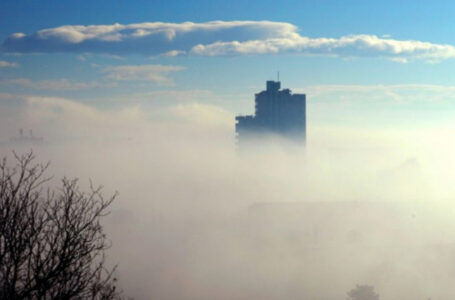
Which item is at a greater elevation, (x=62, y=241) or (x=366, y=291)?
(x=366, y=291)

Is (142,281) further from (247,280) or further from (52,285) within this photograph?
(52,285)

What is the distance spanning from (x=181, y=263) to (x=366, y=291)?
79243mm

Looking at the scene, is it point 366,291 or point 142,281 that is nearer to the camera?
point 366,291

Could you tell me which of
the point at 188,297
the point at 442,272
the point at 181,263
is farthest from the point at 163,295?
the point at 442,272

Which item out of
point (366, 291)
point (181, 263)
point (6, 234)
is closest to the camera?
point (6, 234)

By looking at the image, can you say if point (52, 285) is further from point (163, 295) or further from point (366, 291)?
point (163, 295)

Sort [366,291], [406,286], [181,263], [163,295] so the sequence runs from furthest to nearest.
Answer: [181,263], [406,286], [163,295], [366,291]

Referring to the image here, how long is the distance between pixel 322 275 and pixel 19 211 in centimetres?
15963

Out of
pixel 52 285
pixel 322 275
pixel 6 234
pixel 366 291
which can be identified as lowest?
pixel 52 285

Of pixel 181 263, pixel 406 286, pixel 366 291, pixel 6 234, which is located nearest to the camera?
pixel 6 234

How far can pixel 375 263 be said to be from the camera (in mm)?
198625

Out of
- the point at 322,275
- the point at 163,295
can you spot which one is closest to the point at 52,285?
the point at 163,295

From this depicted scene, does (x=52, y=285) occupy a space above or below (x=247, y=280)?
below

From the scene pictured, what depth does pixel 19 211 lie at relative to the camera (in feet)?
78.2
